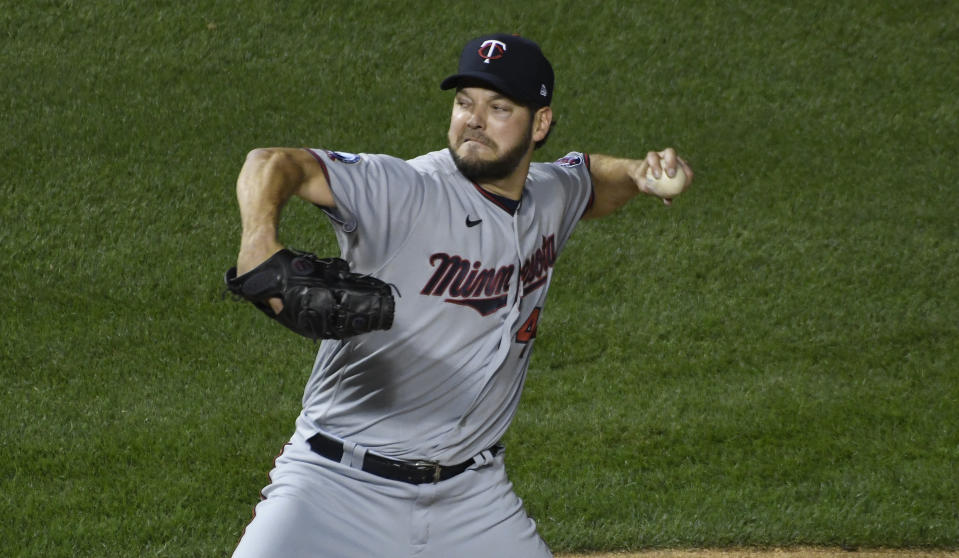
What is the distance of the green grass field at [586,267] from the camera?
5766mm

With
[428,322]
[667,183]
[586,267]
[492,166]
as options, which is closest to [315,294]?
[428,322]

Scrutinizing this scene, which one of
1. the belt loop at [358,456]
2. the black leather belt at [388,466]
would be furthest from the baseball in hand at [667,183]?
the belt loop at [358,456]

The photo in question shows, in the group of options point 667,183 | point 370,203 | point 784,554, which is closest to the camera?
point 370,203

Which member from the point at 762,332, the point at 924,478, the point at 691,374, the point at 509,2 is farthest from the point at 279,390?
the point at 509,2

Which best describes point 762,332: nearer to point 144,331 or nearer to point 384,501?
point 144,331

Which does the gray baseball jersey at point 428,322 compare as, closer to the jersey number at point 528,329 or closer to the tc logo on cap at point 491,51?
the jersey number at point 528,329

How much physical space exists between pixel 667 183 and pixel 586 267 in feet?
13.0

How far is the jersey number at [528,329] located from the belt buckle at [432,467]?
458mm

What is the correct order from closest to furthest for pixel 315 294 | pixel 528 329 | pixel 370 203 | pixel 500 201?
pixel 315 294 < pixel 370 203 < pixel 500 201 < pixel 528 329

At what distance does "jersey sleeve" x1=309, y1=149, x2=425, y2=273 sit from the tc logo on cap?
433 millimetres

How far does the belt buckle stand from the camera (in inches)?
136

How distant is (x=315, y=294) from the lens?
8.50ft

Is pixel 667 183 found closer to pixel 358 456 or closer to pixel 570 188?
pixel 570 188

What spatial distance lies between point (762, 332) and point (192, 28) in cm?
523
